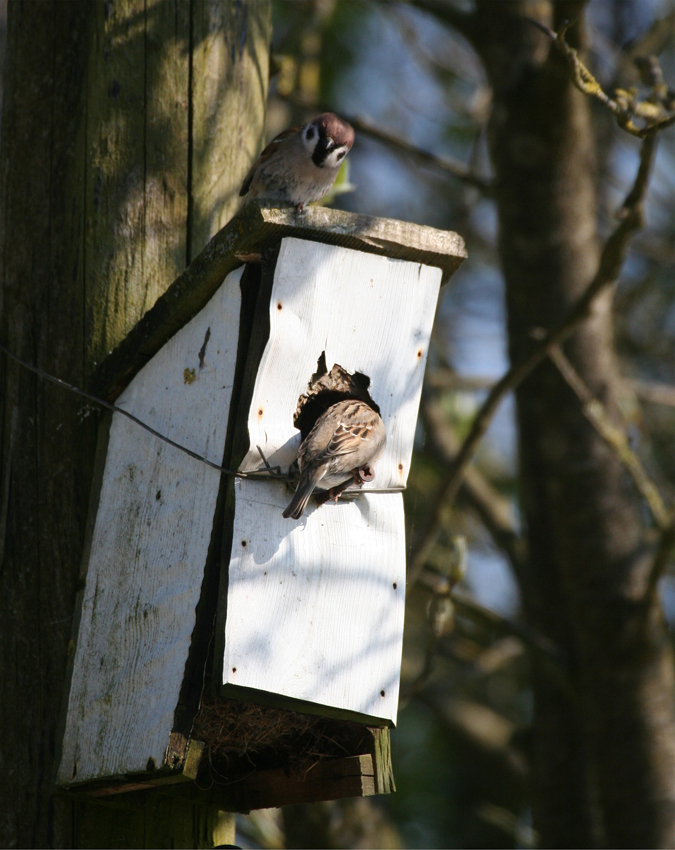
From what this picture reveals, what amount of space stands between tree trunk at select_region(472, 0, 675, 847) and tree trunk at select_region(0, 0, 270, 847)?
204cm

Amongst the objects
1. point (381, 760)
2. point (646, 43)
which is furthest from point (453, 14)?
point (381, 760)

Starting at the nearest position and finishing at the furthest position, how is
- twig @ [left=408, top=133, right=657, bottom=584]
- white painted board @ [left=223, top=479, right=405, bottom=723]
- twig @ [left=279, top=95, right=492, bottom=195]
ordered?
1. white painted board @ [left=223, top=479, right=405, bottom=723]
2. twig @ [left=408, top=133, right=657, bottom=584]
3. twig @ [left=279, top=95, right=492, bottom=195]

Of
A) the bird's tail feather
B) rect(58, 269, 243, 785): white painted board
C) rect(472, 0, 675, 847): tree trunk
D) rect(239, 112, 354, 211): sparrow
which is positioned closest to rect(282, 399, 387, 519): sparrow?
the bird's tail feather

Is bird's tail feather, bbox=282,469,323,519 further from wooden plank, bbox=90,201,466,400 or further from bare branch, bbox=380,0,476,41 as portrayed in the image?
bare branch, bbox=380,0,476,41

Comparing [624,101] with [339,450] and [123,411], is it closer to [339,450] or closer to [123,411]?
[339,450]

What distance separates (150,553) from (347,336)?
0.73 meters

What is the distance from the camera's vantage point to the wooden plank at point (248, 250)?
90.8 inches

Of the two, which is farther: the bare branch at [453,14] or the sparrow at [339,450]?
the bare branch at [453,14]

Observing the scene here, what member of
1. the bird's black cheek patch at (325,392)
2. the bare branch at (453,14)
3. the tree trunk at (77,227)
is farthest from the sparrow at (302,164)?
the bare branch at (453,14)

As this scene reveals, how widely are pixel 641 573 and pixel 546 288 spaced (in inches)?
55.2

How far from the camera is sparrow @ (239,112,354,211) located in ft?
10.2

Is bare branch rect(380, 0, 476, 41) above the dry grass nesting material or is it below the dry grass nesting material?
above

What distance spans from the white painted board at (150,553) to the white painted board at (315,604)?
125 millimetres

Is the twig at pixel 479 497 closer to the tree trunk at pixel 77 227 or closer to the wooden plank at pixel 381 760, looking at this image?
the tree trunk at pixel 77 227
